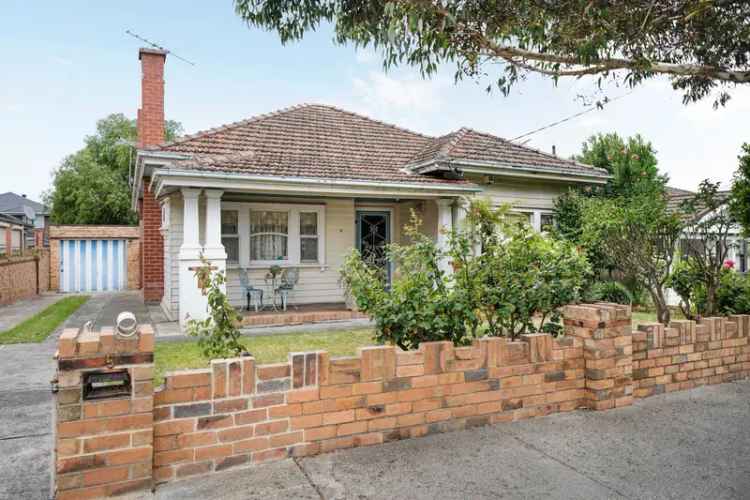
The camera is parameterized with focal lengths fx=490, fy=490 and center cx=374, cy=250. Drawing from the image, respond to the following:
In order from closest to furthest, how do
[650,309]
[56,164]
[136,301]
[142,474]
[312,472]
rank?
[142,474] < [312,472] < [650,309] < [136,301] < [56,164]

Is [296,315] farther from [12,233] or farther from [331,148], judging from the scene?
[12,233]

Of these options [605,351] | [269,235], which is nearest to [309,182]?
[269,235]

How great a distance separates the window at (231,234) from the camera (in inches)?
436

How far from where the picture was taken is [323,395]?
11.1 feet

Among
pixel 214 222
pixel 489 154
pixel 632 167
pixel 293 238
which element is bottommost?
pixel 293 238

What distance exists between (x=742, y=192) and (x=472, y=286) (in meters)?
5.93

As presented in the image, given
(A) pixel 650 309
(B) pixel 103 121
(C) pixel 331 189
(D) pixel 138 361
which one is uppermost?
(B) pixel 103 121

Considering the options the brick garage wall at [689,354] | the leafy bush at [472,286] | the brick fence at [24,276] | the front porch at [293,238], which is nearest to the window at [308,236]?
the front porch at [293,238]

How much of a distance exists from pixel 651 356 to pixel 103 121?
43181 mm

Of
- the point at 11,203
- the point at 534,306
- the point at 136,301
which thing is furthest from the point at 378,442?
the point at 11,203

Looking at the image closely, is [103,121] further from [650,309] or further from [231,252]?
[650,309]

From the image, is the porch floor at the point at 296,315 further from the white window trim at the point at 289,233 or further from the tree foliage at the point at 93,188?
the tree foliage at the point at 93,188

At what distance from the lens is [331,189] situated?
9969 mm

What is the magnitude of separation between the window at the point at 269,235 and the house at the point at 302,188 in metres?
0.02
